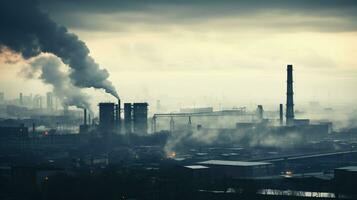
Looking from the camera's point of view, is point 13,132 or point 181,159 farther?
point 13,132

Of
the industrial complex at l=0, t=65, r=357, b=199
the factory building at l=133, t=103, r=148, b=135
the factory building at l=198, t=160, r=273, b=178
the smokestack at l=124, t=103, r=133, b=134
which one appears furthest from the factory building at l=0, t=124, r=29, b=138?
the factory building at l=198, t=160, r=273, b=178

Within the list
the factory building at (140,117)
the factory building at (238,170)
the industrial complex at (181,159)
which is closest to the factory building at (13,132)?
the industrial complex at (181,159)

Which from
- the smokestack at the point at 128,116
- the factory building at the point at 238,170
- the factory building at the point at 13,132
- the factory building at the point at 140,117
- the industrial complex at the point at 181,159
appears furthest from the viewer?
the factory building at the point at 140,117

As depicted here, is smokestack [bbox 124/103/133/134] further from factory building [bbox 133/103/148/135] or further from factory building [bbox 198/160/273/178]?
factory building [bbox 198/160/273/178]

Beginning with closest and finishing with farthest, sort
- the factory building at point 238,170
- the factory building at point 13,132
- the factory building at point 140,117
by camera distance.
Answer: the factory building at point 238,170, the factory building at point 13,132, the factory building at point 140,117

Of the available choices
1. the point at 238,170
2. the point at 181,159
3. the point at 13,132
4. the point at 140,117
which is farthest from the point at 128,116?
the point at 238,170

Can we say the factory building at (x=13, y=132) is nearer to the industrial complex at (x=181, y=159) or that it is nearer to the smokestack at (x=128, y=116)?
the industrial complex at (x=181, y=159)

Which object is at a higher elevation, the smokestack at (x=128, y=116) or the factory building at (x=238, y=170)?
the smokestack at (x=128, y=116)

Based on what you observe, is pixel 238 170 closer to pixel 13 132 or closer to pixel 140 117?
pixel 140 117

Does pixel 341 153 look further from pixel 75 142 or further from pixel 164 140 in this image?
pixel 75 142

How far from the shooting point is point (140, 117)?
7594cm

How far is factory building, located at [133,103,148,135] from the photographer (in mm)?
75188

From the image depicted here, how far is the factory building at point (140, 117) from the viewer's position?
75188 mm

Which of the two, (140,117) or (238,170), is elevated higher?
(140,117)
